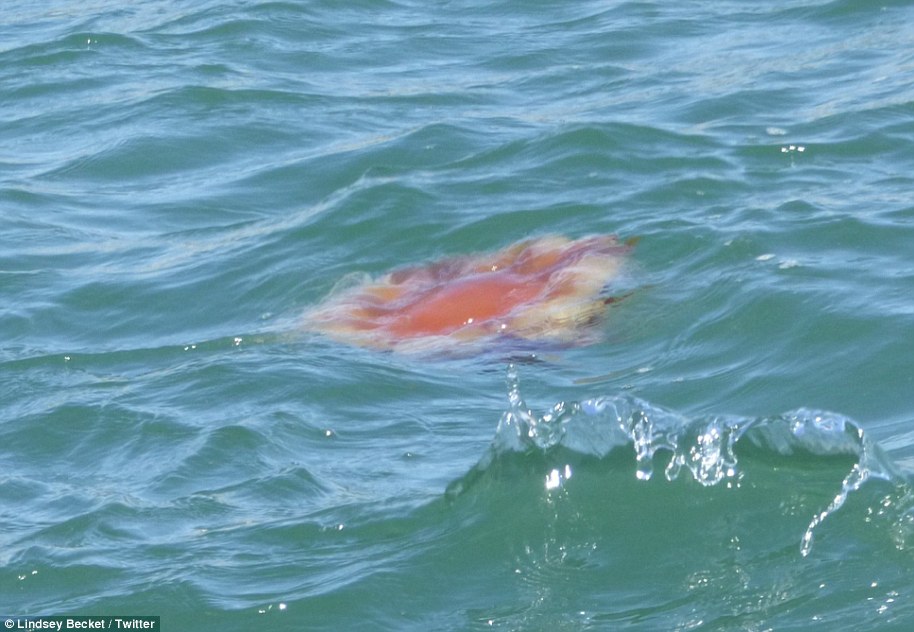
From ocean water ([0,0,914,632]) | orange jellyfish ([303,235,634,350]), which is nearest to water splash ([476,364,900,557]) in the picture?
ocean water ([0,0,914,632])

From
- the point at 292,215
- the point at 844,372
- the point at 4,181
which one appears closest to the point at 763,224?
the point at 844,372

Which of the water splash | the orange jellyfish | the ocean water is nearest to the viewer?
the ocean water

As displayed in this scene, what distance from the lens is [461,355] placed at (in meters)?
5.95

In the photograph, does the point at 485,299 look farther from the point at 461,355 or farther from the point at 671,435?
the point at 671,435

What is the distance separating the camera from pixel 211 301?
691cm

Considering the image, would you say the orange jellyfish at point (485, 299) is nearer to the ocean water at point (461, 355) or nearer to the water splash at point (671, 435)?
the ocean water at point (461, 355)

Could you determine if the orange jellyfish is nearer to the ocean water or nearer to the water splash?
the ocean water

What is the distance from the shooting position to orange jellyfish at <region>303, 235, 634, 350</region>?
20.2 feet

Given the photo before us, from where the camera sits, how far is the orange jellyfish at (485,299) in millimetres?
6152

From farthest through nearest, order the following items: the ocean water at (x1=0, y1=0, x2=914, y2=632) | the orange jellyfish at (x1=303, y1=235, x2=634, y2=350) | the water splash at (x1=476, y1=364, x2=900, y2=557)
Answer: the orange jellyfish at (x1=303, y1=235, x2=634, y2=350)
the water splash at (x1=476, y1=364, x2=900, y2=557)
the ocean water at (x1=0, y1=0, x2=914, y2=632)

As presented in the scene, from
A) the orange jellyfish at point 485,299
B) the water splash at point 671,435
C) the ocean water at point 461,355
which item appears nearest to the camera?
the ocean water at point 461,355

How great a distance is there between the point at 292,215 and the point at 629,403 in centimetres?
364

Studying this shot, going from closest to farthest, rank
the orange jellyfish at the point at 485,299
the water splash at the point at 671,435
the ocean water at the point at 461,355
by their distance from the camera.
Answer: the ocean water at the point at 461,355
the water splash at the point at 671,435
the orange jellyfish at the point at 485,299

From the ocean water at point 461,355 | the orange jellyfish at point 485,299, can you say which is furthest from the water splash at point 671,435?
the orange jellyfish at point 485,299
